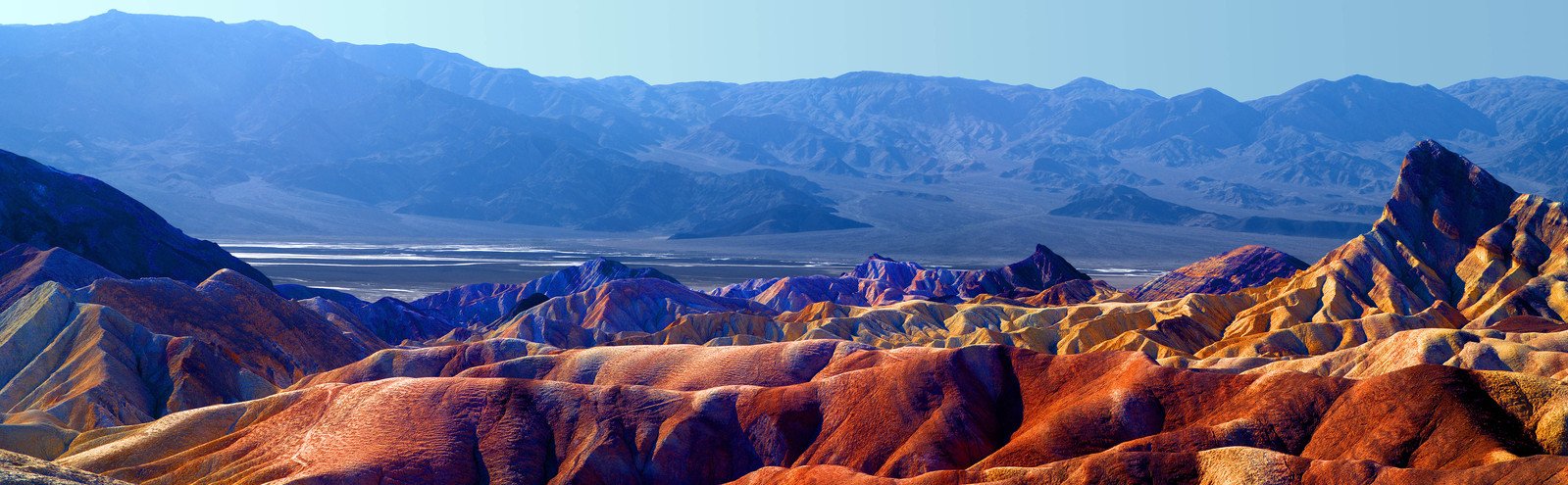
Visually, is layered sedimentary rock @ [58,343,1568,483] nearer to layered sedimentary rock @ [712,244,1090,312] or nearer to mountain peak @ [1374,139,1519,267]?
mountain peak @ [1374,139,1519,267]

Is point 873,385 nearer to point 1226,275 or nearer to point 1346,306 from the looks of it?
point 1346,306

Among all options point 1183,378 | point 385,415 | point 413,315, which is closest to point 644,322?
point 413,315

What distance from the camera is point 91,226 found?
3770 inches

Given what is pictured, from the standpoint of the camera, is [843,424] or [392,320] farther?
[392,320]

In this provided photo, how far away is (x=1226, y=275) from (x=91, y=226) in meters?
81.7

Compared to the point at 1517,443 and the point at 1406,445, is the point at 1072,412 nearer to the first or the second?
the point at 1406,445

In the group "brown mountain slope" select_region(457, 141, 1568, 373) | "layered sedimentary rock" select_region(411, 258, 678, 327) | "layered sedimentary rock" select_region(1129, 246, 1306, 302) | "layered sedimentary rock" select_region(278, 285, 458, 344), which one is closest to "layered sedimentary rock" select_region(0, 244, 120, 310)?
"layered sedimentary rock" select_region(278, 285, 458, 344)

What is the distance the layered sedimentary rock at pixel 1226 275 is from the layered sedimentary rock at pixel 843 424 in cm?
6740

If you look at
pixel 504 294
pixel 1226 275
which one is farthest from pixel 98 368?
pixel 1226 275

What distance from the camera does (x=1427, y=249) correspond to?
78438mm

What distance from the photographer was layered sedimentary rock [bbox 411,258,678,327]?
110 m

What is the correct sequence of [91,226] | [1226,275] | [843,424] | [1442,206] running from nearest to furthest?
1. [843,424]
2. [1442,206]
3. [91,226]
4. [1226,275]

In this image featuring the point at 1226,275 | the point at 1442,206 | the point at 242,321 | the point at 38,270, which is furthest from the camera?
the point at 1226,275

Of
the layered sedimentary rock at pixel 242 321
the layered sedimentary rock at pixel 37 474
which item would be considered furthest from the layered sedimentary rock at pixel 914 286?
the layered sedimentary rock at pixel 37 474
